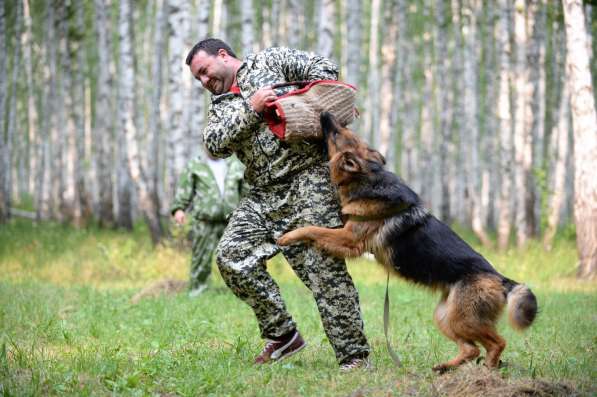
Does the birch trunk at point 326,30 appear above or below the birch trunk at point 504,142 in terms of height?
above

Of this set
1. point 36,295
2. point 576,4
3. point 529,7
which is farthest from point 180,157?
point 529,7

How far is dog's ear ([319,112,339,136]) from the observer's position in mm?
4832

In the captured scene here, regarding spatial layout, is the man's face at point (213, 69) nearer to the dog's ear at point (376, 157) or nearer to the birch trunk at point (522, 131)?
the dog's ear at point (376, 157)

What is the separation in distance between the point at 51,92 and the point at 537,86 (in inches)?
536

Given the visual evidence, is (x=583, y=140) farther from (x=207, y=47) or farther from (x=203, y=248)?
(x=207, y=47)

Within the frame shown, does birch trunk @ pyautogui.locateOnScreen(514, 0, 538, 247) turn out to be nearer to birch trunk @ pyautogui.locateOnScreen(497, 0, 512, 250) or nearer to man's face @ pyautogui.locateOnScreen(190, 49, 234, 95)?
birch trunk @ pyautogui.locateOnScreen(497, 0, 512, 250)

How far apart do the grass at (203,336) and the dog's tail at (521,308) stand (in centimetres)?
35

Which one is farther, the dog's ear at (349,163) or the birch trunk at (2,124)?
the birch trunk at (2,124)

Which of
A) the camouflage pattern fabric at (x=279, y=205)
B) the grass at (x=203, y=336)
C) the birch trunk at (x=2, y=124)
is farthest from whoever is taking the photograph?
the birch trunk at (x=2, y=124)

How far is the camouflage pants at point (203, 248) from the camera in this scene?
992 cm

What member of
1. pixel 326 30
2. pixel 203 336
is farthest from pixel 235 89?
pixel 326 30

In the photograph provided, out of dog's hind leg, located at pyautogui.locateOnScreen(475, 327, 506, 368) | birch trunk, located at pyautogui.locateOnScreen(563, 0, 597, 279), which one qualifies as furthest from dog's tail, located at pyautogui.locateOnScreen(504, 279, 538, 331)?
birch trunk, located at pyautogui.locateOnScreen(563, 0, 597, 279)

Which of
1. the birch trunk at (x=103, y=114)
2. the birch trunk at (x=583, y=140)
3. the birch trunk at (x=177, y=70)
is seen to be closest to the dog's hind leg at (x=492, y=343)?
the birch trunk at (x=583, y=140)

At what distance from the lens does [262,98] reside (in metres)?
4.74
